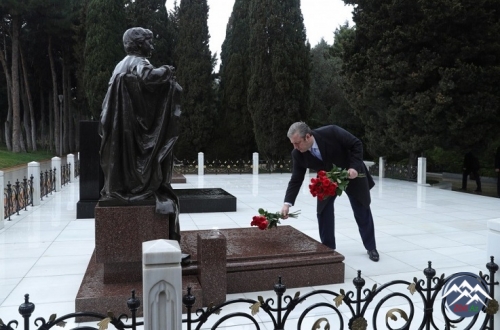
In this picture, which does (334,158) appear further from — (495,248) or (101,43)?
(101,43)

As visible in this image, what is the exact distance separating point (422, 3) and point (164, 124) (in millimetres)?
13463

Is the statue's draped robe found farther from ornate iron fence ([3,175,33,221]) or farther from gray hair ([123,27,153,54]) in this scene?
ornate iron fence ([3,175,33,221])

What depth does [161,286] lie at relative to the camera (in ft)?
8.20

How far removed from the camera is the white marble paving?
459 cm

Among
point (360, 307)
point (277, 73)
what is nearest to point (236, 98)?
point (277, 73)

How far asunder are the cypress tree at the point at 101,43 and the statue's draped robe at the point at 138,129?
23569mm

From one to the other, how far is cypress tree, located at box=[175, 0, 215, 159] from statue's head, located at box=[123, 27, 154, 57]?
68.9 ft

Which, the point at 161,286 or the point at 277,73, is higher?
the point at 277,73

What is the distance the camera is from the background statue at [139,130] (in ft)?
14.1

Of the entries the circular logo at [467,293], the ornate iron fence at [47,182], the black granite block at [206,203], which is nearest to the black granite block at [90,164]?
the black granite block at [206,203]

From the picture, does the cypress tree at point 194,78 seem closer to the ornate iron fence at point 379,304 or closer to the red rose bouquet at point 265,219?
the red rose bouquet at point 265,219

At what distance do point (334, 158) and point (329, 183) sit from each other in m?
0.84

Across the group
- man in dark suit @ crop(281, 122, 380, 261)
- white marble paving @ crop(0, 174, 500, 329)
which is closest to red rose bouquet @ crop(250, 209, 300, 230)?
man in dark suit @ crop(281, 122, 380, 261)

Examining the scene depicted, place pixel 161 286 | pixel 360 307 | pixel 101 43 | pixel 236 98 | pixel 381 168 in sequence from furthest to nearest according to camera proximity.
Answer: pixel 236 98
pixel 101 43
pixel 381 168
pixel 360 307
pixel 161 286
